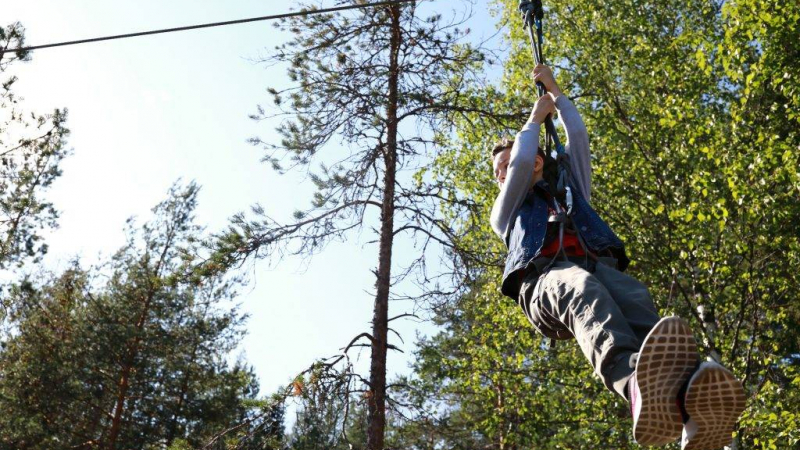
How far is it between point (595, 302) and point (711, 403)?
633 millimetres

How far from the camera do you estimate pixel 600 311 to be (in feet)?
12.1

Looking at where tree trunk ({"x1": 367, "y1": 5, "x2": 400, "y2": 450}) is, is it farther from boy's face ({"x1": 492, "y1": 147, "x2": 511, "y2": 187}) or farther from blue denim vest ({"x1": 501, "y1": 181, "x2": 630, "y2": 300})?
blue denim vest ({"x1": 501, "y1": 181, "x2": 630, "y2": 300})

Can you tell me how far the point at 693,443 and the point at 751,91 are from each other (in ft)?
24.8

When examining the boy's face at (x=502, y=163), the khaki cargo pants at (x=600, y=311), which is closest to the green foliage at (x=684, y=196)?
the boy's face at (x=502, y=163)

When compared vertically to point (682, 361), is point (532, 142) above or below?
above

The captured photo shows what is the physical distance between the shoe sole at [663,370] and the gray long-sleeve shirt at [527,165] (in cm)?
112

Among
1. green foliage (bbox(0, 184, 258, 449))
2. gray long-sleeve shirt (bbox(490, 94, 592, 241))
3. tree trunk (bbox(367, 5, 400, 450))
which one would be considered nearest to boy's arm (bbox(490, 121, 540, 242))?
gray long-sleeve shirt (bbox(490, 94, 592, 241))

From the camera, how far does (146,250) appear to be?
18078 mm

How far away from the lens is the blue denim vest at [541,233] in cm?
407

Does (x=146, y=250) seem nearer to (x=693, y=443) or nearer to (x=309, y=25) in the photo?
(x=309, y=25)

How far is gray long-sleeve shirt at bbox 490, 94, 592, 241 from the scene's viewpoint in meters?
4.20

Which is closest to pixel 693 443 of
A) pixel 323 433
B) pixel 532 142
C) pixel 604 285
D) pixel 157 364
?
pixel 604 285

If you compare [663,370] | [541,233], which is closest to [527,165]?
[541,233]

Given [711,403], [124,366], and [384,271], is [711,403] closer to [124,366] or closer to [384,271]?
[384,271]
